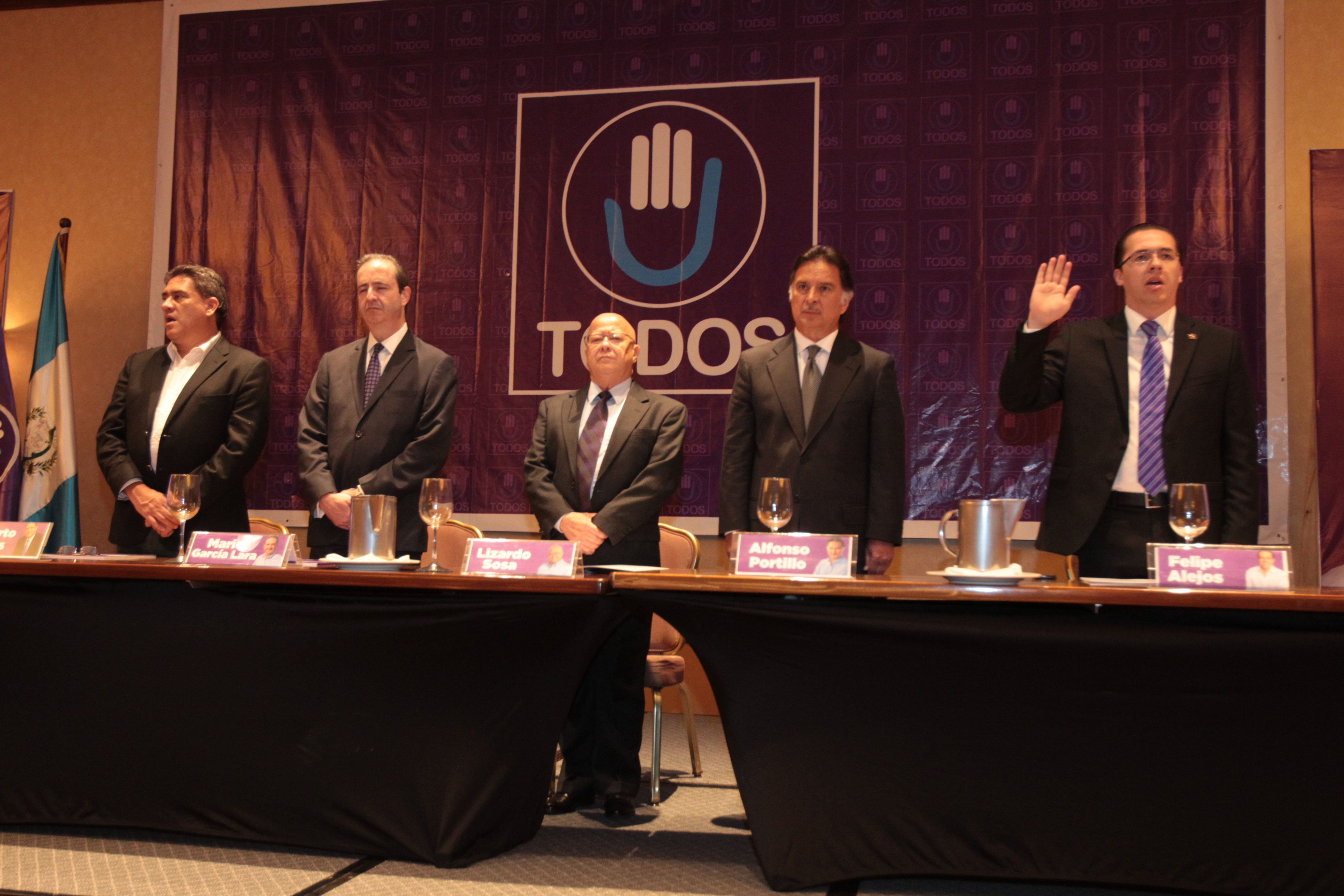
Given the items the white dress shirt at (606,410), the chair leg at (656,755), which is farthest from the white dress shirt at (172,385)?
the chair leg at (656,755)

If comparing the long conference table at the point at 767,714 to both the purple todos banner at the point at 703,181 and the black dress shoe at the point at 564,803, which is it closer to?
the black dress shoe at the point at 564,803

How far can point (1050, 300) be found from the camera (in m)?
2.48

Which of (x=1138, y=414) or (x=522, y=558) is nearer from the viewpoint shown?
(x=522, y=558)

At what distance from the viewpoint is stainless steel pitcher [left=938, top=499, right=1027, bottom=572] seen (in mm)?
1934

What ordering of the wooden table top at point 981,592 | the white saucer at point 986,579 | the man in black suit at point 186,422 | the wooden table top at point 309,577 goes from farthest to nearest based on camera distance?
the man in black suit at point 186,422 → the wooden table top at point 309,577 → the white saucer at point 986,579 → the wooden table top at point 981,592

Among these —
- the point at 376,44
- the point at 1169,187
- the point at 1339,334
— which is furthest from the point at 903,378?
the point at 376,44

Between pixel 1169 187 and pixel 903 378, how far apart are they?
1.27 m

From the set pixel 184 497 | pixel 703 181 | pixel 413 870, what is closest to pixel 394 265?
pixel 184 497

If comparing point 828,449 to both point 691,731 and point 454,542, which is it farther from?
point 454,542

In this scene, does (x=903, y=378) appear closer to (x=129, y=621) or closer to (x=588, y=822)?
(x=588, y=822)

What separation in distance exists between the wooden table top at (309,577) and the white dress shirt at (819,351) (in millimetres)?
1140

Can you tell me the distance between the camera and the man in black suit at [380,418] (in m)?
3.00

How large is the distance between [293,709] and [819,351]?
166 centimetres

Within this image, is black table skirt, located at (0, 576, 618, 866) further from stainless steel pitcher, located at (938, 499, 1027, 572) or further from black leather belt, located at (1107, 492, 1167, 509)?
black leather belt, located at (1107, 492, 1167, 509)
